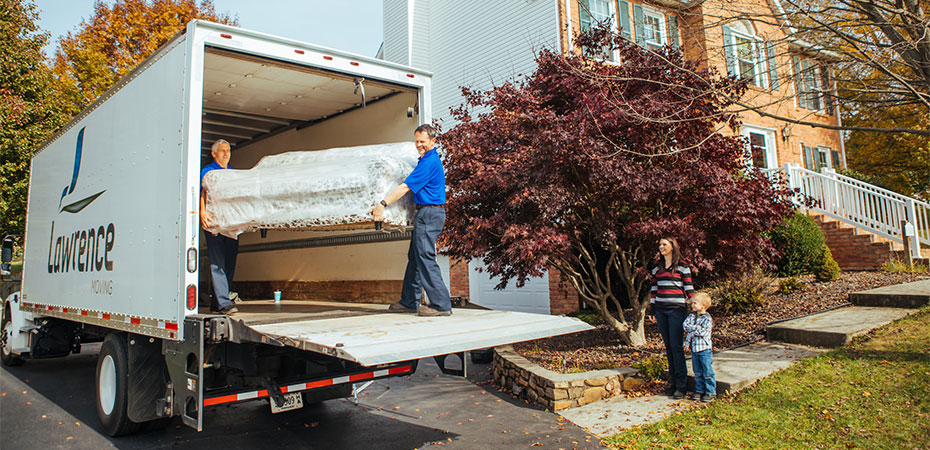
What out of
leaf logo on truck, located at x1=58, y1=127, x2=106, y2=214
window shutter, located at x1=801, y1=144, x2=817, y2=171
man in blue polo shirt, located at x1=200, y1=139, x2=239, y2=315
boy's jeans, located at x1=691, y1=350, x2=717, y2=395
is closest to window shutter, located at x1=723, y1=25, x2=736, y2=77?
boy's jeans, located at x1=691, y1=350, x2=717, y2=395

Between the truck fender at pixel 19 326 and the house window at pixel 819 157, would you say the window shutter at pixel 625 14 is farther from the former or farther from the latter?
the truck fender at pixel 19 326

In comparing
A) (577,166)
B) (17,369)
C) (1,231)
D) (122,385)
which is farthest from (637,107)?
(1,231)

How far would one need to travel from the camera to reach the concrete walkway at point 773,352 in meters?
5.65

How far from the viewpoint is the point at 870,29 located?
270 inches

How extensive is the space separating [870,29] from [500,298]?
32.8ft

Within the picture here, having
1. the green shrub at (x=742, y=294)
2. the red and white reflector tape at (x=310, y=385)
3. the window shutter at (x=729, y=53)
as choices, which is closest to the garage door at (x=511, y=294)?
the green shrub at (x=742, y=294)

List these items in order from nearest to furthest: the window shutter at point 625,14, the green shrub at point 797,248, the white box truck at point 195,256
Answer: the white box truck at point 195,256 → the green shrub at point 797,248 → the window shutter at point 625,14

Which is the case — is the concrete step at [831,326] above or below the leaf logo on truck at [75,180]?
below

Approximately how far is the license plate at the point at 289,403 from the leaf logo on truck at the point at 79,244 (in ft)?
7.38

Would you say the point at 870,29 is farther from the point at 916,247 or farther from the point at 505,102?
the point at 916,247

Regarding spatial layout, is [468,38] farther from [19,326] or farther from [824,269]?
[19,326]

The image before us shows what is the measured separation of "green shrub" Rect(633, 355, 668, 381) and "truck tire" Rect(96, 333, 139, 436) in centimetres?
511

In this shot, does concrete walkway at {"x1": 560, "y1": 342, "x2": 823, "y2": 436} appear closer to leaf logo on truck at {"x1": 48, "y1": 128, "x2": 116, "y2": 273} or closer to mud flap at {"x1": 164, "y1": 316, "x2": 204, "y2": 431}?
mud flap at {"x1": 164, "y1": 316, "x2": 204, "y2": 431}

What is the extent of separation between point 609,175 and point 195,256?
430cm
